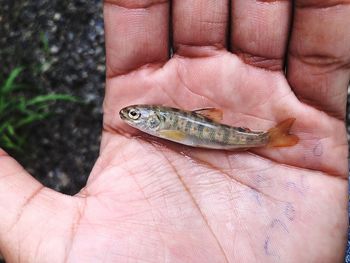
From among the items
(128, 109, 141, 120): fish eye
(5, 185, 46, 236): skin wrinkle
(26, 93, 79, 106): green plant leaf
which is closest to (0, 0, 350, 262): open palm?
(5, 185, 46, 236): skin wrinkle

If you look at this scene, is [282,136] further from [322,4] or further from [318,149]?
[322,4]

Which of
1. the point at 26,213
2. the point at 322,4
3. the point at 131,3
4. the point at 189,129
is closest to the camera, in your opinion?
the point at 26,213

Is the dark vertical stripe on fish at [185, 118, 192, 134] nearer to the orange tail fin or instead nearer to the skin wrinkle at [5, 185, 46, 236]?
the orange tail fin

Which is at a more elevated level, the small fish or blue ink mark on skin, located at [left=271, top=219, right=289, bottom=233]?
the small fish

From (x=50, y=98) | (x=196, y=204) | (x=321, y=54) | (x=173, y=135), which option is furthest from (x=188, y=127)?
(x=50, y=98)

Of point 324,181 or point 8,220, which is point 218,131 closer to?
point 324,181

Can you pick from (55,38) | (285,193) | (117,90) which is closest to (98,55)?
(55,38)

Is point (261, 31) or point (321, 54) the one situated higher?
point (261, 31)

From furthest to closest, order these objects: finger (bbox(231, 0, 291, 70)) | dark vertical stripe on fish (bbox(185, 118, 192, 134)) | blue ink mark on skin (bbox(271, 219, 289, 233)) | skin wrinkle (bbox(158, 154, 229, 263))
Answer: dark vertical stripe on fish (bbox(185, 118, 192, 134)), finger (bbox(231, 0, 291, 70)), blue ink mark on skin (bbox(271, 219, 289, 233)), skin wrinkle (bbox(158, 154, 229, 263))
